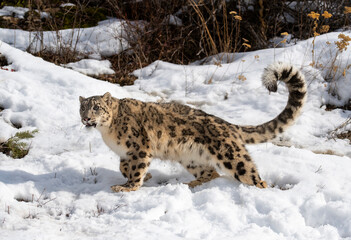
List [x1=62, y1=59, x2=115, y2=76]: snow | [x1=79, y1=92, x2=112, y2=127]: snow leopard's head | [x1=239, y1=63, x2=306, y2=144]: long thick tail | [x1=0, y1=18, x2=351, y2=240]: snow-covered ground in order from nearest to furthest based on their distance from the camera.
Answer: [x1=0, y1=18, x2=351, y2=240]: snow-covered ground → [x1=239, y1=63, x2=306, y2=144]: long thick tail → [x1=79, y1=92, x2=112, y2=127]: snow leopard's head → [x1=62, y1=59, x2=115, y2=76]: snow

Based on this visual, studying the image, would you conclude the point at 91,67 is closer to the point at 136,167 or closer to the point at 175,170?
the point at 175,170

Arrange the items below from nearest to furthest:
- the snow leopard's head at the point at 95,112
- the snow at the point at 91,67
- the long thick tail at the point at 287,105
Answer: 1. the long thick tail at the point at 287,105
2. the snow leopard's head at the point at 95,112
3. the snow at the point at 91,67

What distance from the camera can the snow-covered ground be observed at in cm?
416

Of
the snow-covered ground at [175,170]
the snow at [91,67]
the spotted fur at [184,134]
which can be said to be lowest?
the snow at [91,67]

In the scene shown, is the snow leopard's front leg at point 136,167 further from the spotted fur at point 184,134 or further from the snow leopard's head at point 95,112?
the snow leopard's head at point 95,112

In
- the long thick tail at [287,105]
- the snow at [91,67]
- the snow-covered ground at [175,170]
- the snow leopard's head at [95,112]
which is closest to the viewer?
the snow-covered ground at [175,170]

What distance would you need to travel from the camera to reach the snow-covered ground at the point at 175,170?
4160mm

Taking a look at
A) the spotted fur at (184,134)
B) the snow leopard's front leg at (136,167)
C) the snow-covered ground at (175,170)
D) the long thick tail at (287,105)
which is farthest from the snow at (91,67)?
the long thick tail at (287,105)

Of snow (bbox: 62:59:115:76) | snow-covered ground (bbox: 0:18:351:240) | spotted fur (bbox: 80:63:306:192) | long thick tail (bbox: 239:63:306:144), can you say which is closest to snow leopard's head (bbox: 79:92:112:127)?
spotted fur (bbox: 80:63:306:192)

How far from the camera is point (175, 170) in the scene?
610cm

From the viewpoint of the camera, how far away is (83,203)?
4793mm

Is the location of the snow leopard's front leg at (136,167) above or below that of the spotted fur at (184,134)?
below

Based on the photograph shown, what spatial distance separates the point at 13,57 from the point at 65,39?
7.17ft

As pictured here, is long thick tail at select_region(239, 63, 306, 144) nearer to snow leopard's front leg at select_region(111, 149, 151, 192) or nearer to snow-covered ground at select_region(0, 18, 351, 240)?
snow-covered ground at select_region(0, 18, 351, 240)
